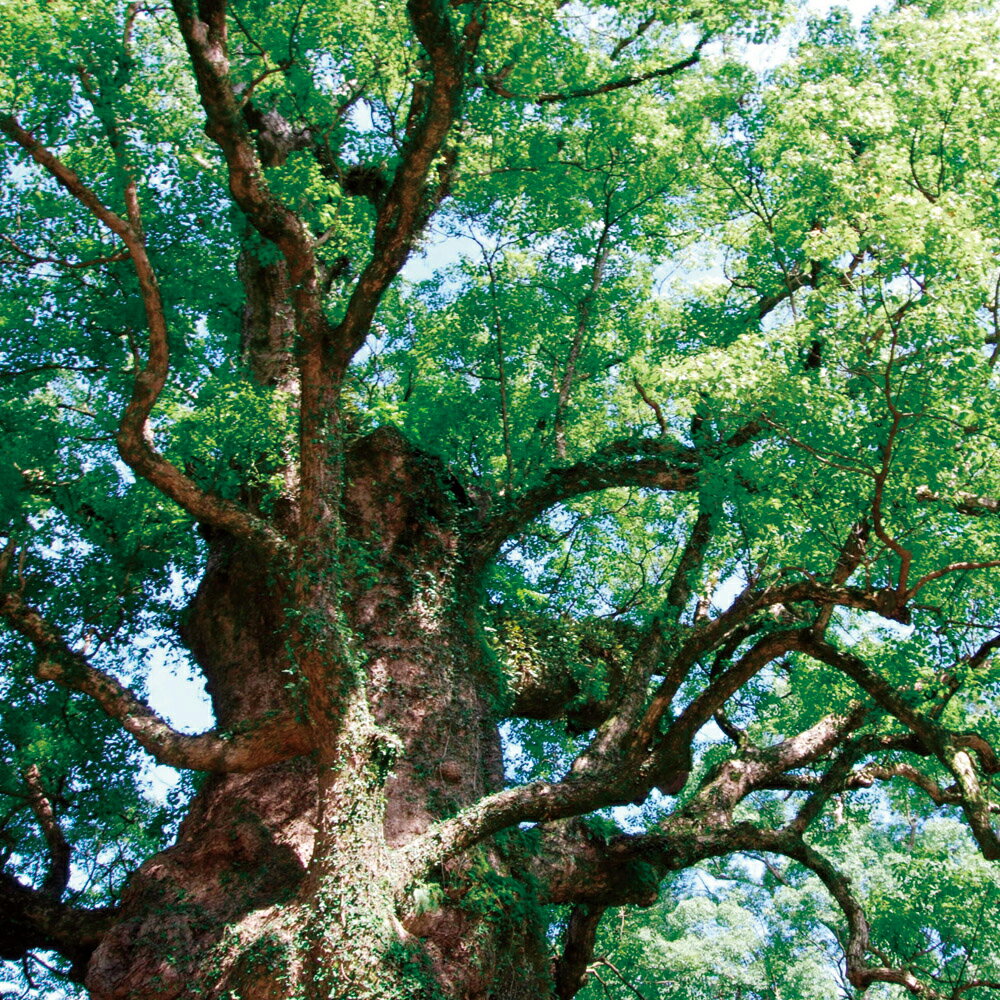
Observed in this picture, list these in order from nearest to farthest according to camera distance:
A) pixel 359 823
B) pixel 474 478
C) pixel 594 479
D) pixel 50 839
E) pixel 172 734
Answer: pixel 359 823 < pixel 172 734 < pixel 50 839 < pixel 594 479 < pixel 474 478

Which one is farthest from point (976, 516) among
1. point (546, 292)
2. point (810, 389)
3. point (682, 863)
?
point (546, 292)

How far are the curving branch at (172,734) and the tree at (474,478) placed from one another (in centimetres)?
3

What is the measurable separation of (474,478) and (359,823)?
16.8 ft

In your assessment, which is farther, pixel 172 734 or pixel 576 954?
pixel 576 954

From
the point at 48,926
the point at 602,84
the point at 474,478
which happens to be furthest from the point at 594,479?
the point at 48,926

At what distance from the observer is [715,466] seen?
8.14 m

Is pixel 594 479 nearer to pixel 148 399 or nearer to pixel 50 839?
pixel 148 399

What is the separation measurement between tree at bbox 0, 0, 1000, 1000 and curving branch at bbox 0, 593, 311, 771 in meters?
0.03

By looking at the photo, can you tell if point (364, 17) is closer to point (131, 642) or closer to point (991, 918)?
point (131, 642)

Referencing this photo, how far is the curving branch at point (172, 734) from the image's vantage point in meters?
6.60

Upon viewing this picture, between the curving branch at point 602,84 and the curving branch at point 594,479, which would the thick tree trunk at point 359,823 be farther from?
the curving branch at point 602,84

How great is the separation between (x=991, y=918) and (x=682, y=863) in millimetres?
7670

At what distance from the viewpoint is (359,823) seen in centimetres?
560

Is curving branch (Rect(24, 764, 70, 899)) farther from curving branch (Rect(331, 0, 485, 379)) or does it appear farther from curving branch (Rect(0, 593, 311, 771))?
curving branch (Rect(331, 0, 485, 379))
